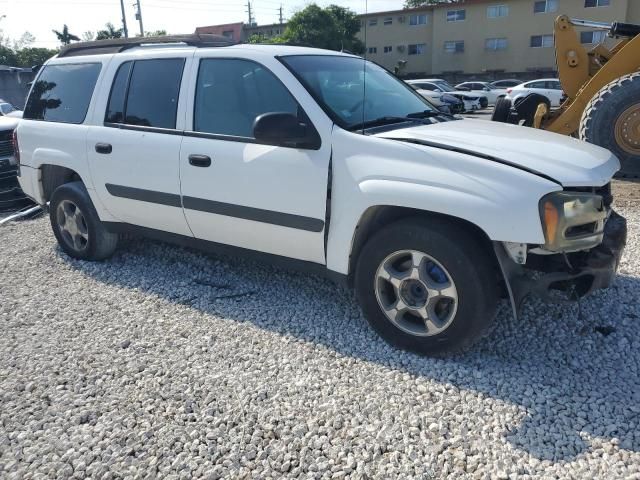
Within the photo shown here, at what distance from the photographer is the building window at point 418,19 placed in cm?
4384

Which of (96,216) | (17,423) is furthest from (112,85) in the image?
(17,423)

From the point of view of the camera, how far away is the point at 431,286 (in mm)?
3125

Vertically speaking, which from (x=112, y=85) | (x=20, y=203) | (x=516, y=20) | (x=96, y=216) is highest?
(x=516, y=20)

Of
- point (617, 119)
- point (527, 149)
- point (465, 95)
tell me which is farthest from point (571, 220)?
point (465, 95)

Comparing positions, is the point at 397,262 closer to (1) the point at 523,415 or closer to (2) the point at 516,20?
(1) the point at 523,415

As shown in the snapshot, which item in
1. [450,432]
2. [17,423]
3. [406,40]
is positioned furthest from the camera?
[406,40]

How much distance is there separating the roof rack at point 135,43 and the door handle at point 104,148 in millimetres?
878

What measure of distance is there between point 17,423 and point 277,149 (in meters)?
2.13

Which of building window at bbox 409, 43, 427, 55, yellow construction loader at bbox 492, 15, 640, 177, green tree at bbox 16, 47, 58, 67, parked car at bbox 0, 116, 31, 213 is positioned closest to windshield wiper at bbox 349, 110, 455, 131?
yellow construction loader at bbox 492, 15, 640, 177

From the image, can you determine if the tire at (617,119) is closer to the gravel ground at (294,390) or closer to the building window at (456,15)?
the gravel ground at (294,390)

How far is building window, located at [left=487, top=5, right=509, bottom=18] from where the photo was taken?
3928 cm

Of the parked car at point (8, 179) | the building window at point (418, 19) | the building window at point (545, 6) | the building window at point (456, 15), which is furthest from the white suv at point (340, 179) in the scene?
the building window at point (418, 19)

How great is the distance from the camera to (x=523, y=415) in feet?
8.87

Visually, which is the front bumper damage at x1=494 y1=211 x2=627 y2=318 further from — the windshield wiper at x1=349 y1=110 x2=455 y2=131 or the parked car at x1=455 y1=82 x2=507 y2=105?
the parked car at x1=455 y1=82 x2=507 y2=105
